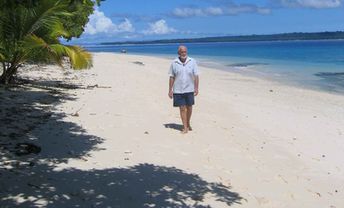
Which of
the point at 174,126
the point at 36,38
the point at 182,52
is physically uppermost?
the point at 36,38

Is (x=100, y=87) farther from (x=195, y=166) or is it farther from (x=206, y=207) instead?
(x=206, y=207)

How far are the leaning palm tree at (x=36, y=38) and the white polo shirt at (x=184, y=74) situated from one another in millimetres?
3402

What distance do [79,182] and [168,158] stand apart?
1736 millimetres

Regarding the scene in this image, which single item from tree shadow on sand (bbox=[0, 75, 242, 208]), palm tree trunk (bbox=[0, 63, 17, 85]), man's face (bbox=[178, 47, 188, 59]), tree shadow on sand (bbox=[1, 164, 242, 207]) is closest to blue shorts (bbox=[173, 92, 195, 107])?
man's face (bbox=[178, 47, 188, 59])

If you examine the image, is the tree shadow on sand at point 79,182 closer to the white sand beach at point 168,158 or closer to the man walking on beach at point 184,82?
the white sand beach at point 168,158

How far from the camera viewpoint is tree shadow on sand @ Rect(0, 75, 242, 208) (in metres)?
5.07

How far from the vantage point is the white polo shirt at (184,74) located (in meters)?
8.70

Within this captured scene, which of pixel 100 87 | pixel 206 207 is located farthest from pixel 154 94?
pixel 206 207

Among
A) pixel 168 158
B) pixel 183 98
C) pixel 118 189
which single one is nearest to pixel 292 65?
pixel 183 98

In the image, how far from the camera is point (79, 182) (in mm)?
5547

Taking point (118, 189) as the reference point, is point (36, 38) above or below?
above

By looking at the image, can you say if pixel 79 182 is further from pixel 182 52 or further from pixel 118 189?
pixel 182 52

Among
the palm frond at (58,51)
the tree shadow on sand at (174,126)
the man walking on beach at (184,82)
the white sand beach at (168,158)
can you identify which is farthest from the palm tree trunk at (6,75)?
the man walking on beach at (184,82)

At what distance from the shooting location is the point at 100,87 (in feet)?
47.0
